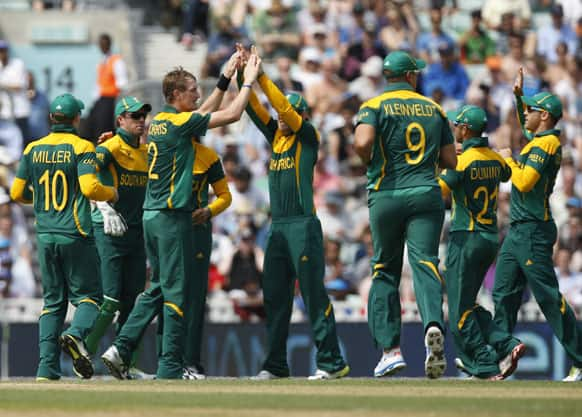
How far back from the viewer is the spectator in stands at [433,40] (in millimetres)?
24266

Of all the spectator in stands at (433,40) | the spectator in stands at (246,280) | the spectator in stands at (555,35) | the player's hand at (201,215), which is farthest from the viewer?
the spectator in stands at (555,35)

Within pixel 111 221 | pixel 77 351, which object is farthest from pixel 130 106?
pixel 77 351

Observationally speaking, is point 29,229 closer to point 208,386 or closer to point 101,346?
point 101,346

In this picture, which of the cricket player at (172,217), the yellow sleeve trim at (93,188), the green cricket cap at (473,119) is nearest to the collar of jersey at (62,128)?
the yellow sleeve trim at (93,188)

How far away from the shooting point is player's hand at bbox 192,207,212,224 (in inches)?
547

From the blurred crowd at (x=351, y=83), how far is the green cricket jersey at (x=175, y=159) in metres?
5.81

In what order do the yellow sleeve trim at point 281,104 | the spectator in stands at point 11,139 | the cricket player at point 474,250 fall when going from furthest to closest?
the spectator in stands at point 11,139
the cricket player at point 474,250
the yellow sleeve trim at point 281,104

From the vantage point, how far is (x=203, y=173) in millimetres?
14148

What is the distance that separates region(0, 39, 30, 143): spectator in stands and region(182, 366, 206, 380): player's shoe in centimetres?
944

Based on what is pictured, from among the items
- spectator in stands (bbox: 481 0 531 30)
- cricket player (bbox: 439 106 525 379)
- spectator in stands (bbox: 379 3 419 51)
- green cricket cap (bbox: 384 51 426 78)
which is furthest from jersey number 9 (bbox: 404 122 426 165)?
spectator in stands (bbox: 481 0 531 30)

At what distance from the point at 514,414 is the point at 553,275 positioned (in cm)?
414

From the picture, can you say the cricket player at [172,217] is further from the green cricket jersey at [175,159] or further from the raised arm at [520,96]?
the raised arm at [520,96]

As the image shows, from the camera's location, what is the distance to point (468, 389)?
475 inches

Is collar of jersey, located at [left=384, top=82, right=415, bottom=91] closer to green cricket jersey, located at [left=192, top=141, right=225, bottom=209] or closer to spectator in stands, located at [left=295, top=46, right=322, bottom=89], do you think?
green cricket jersey, located at [left=192, top=141, right=225, bottom=209]
